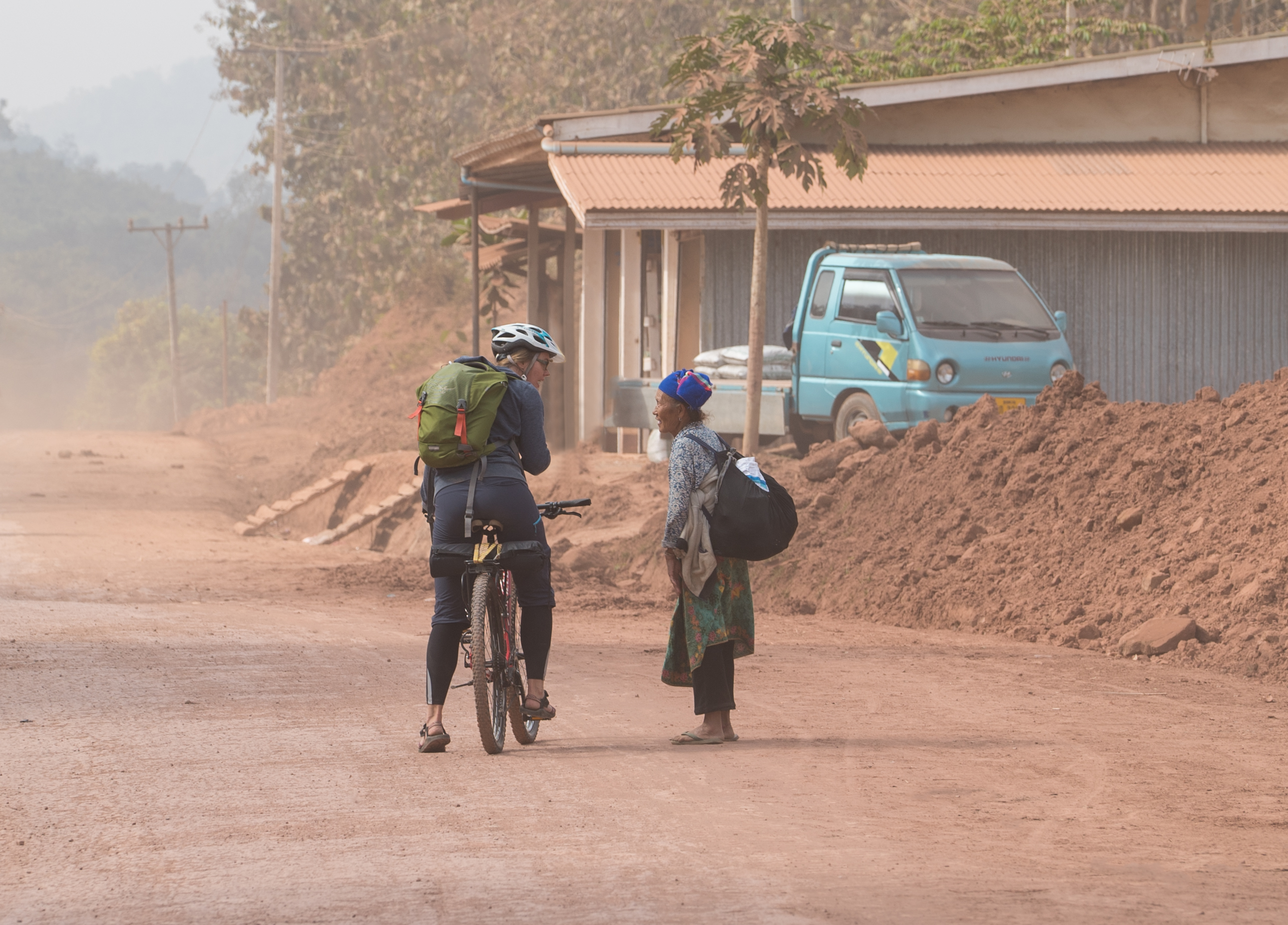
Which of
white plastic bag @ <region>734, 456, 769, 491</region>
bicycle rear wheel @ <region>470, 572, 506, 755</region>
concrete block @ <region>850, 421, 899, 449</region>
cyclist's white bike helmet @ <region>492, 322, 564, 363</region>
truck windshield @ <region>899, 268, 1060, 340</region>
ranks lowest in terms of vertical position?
bicycle rear wheel @ <region>470, 572, 506, 755</region>

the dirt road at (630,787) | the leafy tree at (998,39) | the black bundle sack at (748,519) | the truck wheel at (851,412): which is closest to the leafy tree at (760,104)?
the truck wheel at (851,412)

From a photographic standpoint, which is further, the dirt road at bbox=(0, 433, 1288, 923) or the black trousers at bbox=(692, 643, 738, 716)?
the black trousers at bbox=(692, 643, 738, 716)

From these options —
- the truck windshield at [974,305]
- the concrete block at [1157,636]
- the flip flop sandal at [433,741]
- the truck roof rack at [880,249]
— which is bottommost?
the concrete block at [1157,636]

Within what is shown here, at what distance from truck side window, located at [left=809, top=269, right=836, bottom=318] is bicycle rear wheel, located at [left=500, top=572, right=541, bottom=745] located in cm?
988

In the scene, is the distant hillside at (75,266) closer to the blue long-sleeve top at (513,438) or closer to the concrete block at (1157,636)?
the concrete block at (1157,636)

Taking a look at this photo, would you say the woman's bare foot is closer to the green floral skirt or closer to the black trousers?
the black trousers

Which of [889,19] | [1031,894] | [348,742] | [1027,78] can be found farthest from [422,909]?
[889,19]

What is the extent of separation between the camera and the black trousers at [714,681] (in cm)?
663

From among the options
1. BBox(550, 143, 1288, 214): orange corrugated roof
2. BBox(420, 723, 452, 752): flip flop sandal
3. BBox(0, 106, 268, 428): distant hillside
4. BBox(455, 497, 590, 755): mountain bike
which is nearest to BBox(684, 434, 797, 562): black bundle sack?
BBox(455, 497, 590, 755): mountain bike

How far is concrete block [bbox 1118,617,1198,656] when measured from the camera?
9445mm

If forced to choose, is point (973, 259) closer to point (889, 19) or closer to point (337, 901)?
point (337, 901)

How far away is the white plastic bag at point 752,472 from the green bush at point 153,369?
7296 cm

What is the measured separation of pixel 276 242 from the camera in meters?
47.2

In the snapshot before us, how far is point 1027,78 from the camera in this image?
779 inches
